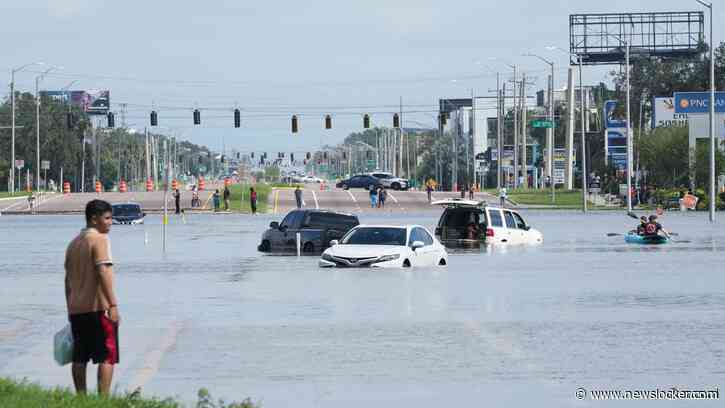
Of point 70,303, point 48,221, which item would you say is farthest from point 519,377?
point 48,221

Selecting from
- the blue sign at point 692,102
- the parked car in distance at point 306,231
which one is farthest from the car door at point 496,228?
the blue sign at point 692,102

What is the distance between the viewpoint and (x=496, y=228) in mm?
48000

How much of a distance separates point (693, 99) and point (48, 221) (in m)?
41.6

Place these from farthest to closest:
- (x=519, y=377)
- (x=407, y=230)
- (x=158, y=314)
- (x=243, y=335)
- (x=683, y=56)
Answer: (x=683, y=56) → (x=407, y=230) → (x=158, y=314) → (x=243, y=335) → (x=519, y=377)

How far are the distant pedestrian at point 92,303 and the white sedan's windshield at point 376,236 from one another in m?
22.3

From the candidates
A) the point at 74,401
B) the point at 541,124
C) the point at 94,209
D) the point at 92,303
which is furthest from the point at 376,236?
the point at 541,124

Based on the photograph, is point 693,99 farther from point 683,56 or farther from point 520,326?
point 520,326

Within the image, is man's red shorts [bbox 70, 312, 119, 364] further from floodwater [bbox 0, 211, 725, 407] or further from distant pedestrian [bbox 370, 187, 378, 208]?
distant pedestrian [bbox 370, 187, 378, 208]

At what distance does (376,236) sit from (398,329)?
16.1 m

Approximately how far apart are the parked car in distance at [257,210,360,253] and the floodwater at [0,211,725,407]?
192 inches

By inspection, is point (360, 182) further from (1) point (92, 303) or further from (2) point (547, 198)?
(1) point (92, 303)

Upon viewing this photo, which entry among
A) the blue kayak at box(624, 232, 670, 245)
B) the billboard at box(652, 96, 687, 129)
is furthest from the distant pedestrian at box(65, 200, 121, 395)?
the billboard at box(652, 96, 687, 129)

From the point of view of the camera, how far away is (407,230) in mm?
34938

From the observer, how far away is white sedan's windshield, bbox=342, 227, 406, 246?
35.0 meters
